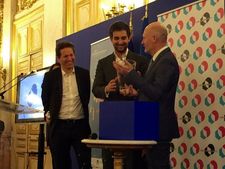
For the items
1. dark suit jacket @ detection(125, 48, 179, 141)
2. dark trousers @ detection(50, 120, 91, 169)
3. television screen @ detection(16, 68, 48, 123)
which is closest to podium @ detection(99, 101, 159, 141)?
dark suit jacket @ detection(125, 48, 179, 141)

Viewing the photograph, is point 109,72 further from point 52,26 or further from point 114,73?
point 52,26

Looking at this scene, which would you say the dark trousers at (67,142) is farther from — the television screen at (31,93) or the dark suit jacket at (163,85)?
the television screen at (31,93)

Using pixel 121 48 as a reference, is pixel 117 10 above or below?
above

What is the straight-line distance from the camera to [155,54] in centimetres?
264

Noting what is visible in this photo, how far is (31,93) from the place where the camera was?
5672 millimetres

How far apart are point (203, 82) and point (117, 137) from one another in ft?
3.85

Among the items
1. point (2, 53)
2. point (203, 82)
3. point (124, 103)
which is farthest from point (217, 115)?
point (2, 53)

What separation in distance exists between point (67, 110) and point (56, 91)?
198mm

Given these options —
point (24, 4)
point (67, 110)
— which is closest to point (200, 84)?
point (67, 110)

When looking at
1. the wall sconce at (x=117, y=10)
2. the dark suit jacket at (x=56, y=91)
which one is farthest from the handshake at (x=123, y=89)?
the wall sconce at (x=117, y=10)

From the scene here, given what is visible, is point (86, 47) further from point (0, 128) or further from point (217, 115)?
point (217, 115)

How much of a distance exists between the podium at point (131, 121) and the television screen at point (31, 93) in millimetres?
2989

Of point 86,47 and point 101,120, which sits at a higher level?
point 86,47

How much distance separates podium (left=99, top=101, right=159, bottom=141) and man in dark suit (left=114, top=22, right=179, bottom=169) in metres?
0.11
